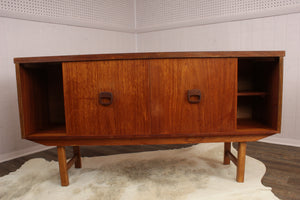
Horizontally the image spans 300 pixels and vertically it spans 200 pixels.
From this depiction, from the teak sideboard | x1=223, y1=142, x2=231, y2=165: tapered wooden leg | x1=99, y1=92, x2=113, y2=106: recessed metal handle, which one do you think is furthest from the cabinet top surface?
x1=223, y1=142, x2=231, y2=165: tapered wooden leg

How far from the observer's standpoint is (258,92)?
1796mm

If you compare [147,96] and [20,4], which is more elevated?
[20,4]

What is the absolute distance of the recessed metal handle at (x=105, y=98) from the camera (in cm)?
169

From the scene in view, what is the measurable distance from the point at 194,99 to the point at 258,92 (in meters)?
0.55

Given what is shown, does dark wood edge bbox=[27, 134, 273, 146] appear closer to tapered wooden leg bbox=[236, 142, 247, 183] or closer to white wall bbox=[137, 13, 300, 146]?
tapered wooden leg bbox=[236, 142, 247, 183]

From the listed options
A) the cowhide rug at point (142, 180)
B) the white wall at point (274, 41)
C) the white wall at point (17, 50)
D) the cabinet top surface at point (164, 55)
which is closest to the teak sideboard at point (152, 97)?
the cabinet top surface at point (164, 55)

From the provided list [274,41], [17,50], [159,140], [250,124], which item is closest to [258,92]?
[250,124]

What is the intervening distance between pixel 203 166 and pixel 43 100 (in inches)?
68.1

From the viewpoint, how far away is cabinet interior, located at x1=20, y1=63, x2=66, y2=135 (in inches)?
71.2

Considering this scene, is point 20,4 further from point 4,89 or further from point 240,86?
point 240,86

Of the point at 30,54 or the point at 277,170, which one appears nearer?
the point at 277,170

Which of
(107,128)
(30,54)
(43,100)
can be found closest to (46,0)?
(30,54)

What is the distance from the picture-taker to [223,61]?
5.50 ft

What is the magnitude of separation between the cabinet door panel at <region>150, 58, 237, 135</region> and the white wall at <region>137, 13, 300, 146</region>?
1.81 metres
